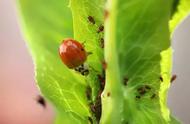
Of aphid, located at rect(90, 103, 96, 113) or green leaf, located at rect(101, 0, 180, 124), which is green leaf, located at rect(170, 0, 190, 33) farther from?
aphid, located at rect(90, 103, 96, 113)

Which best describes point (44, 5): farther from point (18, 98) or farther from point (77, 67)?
point (18, 98)

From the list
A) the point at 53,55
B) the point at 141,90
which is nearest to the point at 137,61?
the point at 141,90

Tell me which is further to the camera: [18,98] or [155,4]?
[18,98]

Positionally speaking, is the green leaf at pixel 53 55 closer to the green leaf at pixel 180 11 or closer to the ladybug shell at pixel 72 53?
the ladybug shell at pixel 72 53

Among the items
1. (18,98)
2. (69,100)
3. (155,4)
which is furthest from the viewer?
(18,98)

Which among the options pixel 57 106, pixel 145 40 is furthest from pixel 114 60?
pixel 57 106

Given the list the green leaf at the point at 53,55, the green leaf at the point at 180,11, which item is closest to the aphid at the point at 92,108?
the green leaf at the point at 53,55

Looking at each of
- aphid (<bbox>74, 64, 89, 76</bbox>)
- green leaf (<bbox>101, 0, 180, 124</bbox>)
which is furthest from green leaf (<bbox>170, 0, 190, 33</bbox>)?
aphid (<bbox>74, 64, 89, 76</bbox>)
